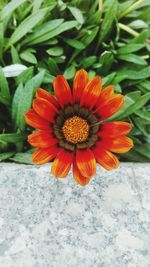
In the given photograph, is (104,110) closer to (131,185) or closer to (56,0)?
(131,185)

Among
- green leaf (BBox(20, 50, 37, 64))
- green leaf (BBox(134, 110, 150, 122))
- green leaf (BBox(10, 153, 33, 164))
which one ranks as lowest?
green leaf (BBox(134, 110, 150, 122))

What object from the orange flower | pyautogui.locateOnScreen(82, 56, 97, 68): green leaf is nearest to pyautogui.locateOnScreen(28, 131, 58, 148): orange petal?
the orange flower

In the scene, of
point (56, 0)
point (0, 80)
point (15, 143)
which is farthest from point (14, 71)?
point (56, 0)

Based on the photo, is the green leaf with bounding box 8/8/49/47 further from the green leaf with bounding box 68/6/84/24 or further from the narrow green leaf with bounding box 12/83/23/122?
the narrow green leaf with bounding box 12/83/23/122

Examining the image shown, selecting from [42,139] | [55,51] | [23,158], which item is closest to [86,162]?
[42,139]

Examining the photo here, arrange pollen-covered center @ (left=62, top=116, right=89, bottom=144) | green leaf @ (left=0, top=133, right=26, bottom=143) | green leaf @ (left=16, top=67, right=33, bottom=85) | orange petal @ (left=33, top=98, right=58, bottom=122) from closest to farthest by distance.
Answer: orange petal @ (left=33, top=98, right=58, bottom=122)
pollen-covered center @ (left=62, top=116, right=89, bottom=144)
green leaf @ (left=0, top=133, right=26, bottom=143)
green leaf @ (left=16, top=67, right=33, bottom=85)

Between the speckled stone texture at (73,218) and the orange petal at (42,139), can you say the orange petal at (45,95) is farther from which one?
the speckled stone texture at (73,218)
